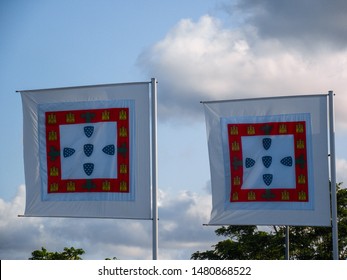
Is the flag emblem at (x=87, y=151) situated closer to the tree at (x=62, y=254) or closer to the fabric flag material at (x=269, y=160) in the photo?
the fabric flag material at (x=269, y=160)

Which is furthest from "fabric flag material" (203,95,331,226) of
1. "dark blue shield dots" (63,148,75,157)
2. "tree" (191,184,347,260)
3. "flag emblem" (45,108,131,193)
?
"tree" (191,184,347,260)

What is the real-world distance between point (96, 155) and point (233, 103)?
3518mm

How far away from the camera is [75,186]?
634 inches

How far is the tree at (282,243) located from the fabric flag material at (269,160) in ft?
61.1

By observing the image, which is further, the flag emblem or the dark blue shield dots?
the dark blue shield dots

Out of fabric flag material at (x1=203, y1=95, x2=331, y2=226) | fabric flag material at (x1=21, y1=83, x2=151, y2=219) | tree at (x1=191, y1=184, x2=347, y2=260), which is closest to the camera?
fabric flag material at (x1=21, y1=83, x2=151, y2=219)

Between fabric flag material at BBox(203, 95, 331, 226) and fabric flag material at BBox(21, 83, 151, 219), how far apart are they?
1.85 meters

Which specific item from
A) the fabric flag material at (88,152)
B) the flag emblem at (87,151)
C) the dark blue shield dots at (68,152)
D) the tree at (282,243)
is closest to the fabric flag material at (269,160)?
the fabric flag material at (88,152)

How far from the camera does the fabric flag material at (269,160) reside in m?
16.1

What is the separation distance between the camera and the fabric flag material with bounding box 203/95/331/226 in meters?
16.1

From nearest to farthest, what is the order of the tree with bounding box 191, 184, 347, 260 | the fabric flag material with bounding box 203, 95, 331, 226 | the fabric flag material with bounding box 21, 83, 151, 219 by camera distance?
the fabric flag material with bounding box 21, 83, 151, 219
the fabric flag material with bounding box 203, 95, 331, 226
the tree with bounding box 191, 184, 347, 260

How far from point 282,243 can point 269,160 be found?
1941 centimetres

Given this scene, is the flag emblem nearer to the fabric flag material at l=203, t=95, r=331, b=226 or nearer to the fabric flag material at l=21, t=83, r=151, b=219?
the fabric flag material at l=21, t=83, r=151, b=219

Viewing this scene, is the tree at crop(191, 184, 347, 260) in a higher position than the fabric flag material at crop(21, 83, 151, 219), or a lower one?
lower
